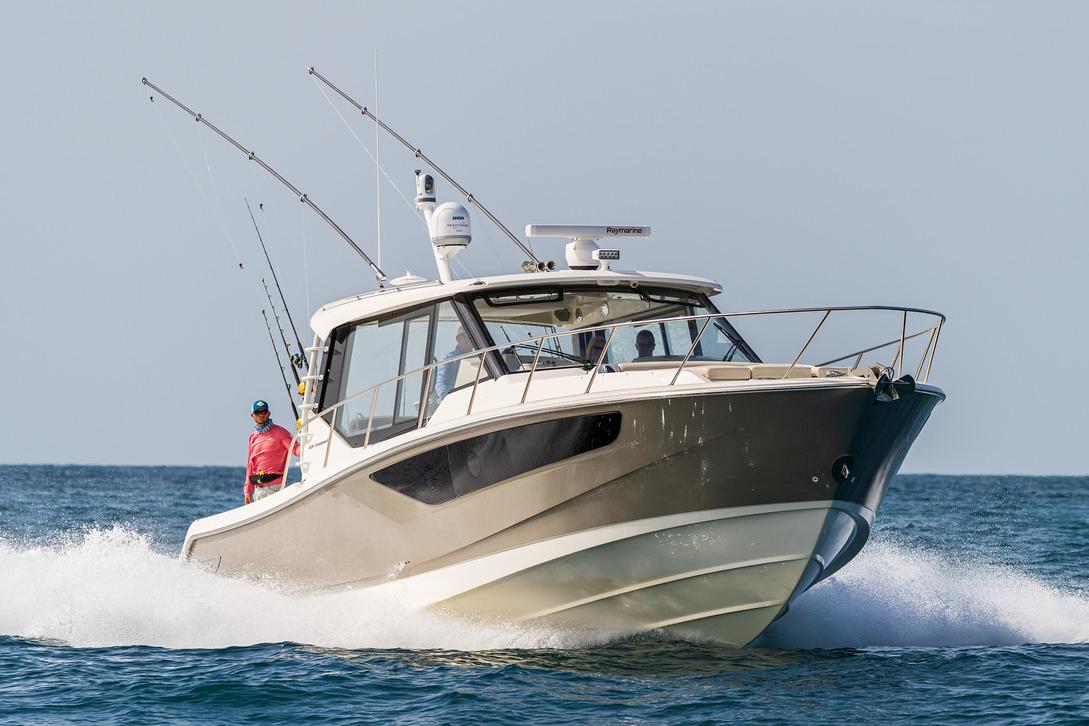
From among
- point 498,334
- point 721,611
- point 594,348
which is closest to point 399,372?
point 498,334

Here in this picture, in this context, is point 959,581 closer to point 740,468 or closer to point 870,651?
point 870,651

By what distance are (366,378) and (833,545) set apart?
3.61 metres

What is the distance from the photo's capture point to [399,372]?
31.4 feet

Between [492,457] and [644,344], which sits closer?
[492,457]

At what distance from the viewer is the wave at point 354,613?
356 inches

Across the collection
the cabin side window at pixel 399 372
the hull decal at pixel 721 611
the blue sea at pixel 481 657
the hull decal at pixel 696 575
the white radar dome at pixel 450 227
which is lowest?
the blue sea at pixel 481 657

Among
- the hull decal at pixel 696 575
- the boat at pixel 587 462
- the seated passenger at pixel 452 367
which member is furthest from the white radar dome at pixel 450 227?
the hull decal at pixel 696 575

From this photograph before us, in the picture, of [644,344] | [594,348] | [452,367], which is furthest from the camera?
[644,344]

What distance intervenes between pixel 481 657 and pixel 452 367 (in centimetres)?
198

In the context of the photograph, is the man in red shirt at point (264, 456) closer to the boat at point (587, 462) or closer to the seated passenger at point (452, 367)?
the boat at point (587, 462)

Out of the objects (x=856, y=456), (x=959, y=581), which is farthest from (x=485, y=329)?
(x=959, y=581)

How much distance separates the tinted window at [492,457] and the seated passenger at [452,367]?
0.66 meters

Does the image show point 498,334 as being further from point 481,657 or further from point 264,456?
point 264,456

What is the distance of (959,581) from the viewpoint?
11.8m
